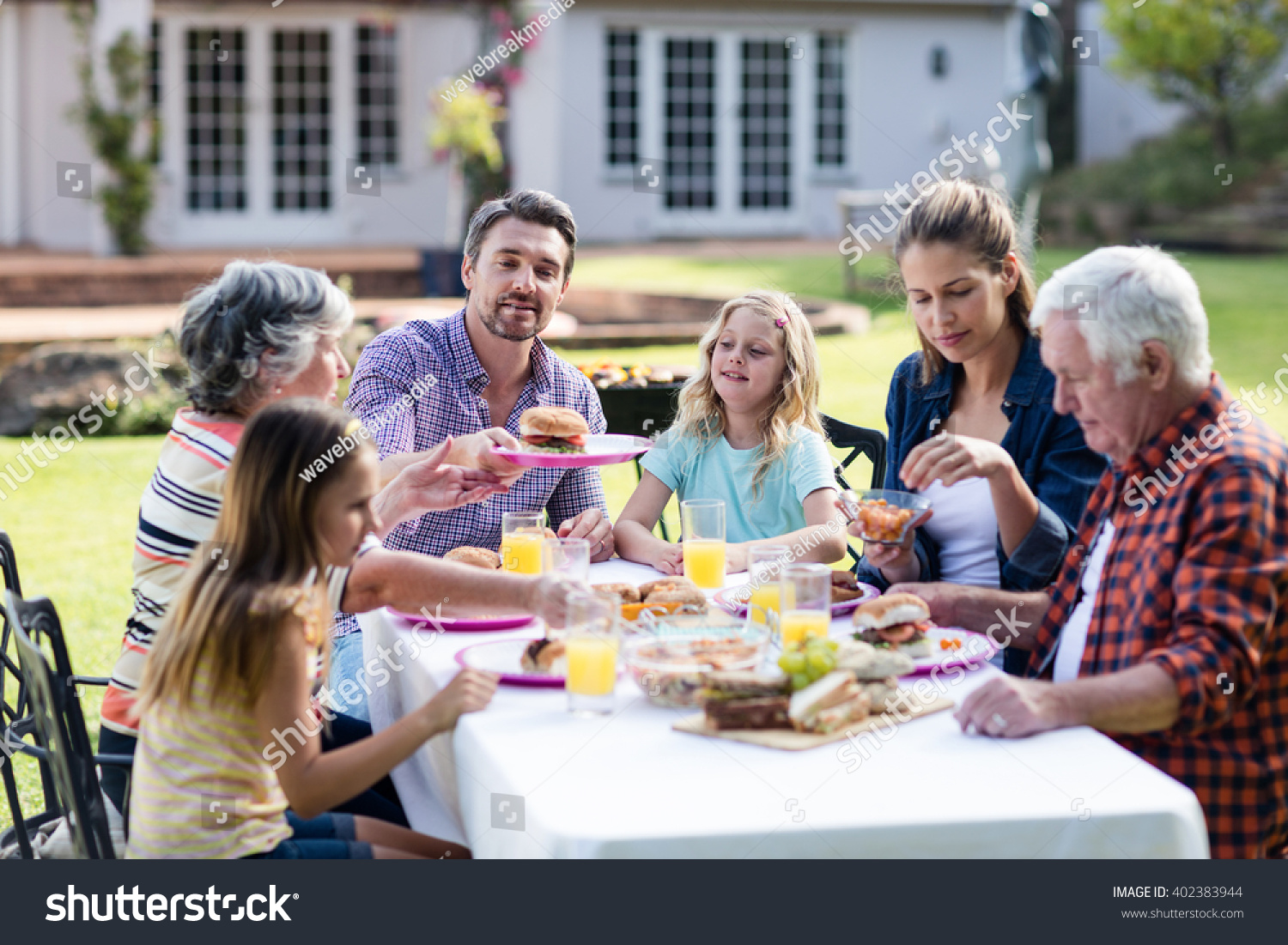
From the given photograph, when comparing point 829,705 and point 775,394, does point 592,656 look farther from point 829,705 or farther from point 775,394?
point 775,394

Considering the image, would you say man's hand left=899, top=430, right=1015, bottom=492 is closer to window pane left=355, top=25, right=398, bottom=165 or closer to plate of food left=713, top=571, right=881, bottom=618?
plate of food left=713, top=571, right=881, bottom=618

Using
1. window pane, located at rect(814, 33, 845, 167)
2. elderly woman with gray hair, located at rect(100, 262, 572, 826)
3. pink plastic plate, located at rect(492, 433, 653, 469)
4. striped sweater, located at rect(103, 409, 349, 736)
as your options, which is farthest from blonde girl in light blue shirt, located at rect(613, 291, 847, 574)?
window pane, located at rect(814, 33, 845, 167)

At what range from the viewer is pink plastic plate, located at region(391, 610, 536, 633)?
9.05 ft

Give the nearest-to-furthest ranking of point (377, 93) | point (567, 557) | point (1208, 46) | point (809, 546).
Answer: point (567, 557)
point (809, 546)
point (377, 93)
point (1208, 46)

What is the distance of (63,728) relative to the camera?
2.19 meters

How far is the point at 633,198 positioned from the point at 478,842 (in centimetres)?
1668

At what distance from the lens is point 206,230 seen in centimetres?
1633

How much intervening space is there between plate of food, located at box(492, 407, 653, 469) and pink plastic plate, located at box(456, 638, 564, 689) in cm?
62

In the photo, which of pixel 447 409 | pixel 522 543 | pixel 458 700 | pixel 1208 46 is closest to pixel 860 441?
pixel 447 409

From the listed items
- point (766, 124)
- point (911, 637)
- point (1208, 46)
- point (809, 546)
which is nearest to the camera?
point (911, 637)

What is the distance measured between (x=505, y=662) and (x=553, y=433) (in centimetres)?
94

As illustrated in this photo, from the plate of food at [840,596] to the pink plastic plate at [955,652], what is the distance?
0.24m

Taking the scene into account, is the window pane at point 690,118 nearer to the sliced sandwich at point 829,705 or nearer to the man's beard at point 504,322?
the man's beard at point 504,322
